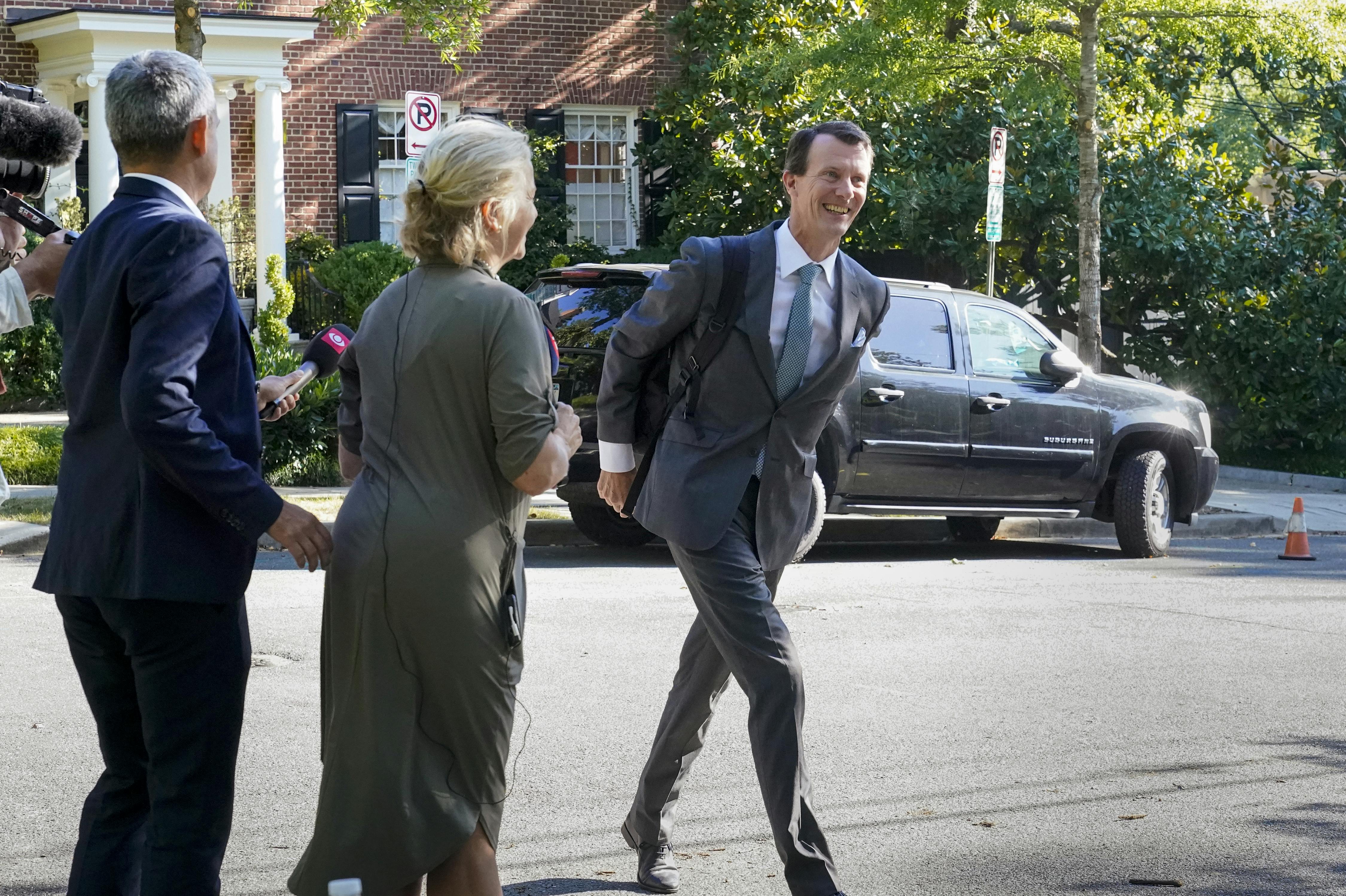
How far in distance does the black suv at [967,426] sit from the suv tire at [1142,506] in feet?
0.04

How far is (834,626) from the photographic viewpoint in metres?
8.21

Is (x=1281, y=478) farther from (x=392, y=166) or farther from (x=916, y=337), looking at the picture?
(x=392, y=166)

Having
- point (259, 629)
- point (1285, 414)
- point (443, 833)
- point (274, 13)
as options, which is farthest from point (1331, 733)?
point (274, 13)

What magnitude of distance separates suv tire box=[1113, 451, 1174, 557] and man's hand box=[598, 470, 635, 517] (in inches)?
296

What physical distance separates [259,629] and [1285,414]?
1256 cm

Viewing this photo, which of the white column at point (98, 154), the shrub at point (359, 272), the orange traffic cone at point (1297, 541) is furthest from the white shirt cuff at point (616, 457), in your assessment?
the white column at point (98, 154)

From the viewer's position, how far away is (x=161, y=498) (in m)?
3.07

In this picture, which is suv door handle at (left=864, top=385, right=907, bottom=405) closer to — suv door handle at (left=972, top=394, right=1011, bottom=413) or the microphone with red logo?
suv door handle at (left=972, top=394, right=1011, bottom=413)

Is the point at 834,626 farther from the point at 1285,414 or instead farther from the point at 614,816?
the point at 1285,414

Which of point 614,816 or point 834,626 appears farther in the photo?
point 834,626

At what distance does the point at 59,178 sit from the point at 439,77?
17.0 ft

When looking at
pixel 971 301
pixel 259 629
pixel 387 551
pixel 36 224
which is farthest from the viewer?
pixel 971 301

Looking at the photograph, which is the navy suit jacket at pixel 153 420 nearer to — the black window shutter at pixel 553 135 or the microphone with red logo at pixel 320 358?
the microphone with red logo at pixel 320 358

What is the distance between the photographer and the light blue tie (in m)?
4.18
